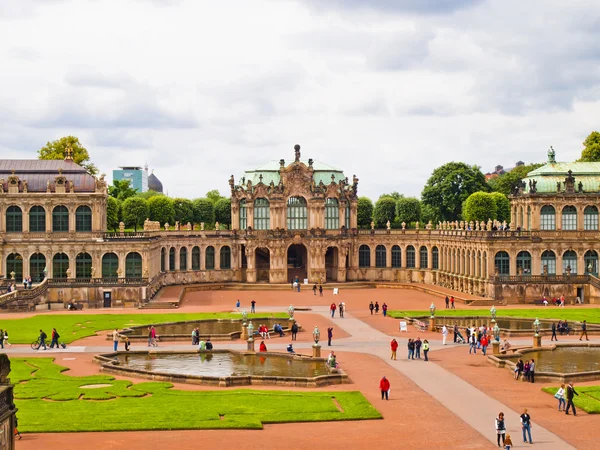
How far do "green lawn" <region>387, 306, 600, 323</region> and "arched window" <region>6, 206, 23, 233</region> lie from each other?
143 feet

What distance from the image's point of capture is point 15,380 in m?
52.0

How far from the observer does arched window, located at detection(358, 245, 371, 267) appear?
421ft

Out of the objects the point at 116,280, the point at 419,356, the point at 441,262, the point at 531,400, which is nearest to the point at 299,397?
the point at 531,400

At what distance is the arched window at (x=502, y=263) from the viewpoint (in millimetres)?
103250

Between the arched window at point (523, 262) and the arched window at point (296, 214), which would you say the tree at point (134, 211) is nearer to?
the arched window at point (296, 214)

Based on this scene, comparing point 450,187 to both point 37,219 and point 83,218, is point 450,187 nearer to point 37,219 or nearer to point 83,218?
point 83,218

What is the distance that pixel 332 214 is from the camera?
414ft

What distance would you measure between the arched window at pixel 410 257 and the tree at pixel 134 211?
4811 cm

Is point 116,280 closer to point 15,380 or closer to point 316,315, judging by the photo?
point 316,315

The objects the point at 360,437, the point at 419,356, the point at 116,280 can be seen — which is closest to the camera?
the point at 360,437

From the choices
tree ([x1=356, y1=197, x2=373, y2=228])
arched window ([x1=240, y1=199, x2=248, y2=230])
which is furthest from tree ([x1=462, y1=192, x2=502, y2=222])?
arched window ([x1=240, y1=199, x2=248, y2=230])

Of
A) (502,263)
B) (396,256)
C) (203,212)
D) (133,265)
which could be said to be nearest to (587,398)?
(502,263)

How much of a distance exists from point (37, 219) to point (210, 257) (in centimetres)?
2844

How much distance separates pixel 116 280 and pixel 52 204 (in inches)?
486
